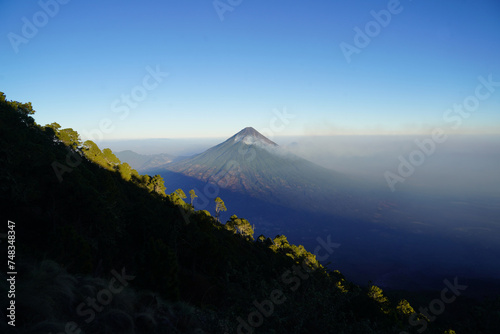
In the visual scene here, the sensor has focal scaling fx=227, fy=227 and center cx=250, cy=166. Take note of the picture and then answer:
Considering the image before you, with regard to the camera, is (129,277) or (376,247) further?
(376,247)

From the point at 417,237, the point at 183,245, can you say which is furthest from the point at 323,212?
the point at 183,245

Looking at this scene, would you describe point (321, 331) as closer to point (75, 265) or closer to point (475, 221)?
point (75, 265)

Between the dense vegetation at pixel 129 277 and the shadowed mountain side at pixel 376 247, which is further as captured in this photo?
the shadowed mountain side at pixel 376 247

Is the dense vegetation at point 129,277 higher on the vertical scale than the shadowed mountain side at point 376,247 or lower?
lower

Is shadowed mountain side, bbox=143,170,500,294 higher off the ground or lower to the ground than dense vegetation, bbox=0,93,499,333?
higher

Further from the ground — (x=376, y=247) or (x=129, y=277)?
(x=376, y=247)

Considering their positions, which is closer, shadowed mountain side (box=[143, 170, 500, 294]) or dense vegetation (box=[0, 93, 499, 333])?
dense vegetation (box=[0, 93, 499, 333])

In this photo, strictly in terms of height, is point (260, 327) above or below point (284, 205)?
below

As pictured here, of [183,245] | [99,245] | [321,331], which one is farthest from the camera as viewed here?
[183,245]
